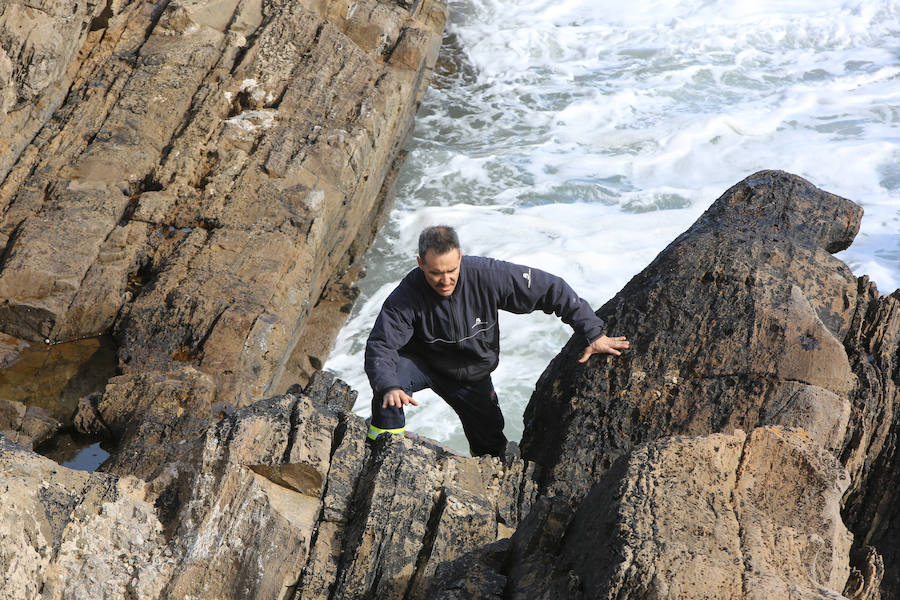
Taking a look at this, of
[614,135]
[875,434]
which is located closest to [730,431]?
[875,434]

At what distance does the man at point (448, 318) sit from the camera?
4.36 metres

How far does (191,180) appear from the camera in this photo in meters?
7.95

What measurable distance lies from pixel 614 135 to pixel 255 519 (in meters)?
12.0

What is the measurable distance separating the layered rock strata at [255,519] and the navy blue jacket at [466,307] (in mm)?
689

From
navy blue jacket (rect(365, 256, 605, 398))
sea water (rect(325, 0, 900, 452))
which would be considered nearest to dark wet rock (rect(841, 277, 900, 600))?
navy blue jacket (rect(365, 256, 605, 398))

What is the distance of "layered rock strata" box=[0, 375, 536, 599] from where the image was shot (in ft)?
10.6

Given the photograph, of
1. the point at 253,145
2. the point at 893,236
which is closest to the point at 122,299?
the point at 253,145

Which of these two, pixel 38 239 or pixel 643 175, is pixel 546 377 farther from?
pixel 643 175

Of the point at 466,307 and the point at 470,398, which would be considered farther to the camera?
the point at 470,398

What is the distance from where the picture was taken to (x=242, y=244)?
7383 millimetres

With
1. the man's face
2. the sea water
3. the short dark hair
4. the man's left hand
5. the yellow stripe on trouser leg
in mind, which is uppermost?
the sea water

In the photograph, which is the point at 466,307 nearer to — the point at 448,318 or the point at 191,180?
the point at 448,318

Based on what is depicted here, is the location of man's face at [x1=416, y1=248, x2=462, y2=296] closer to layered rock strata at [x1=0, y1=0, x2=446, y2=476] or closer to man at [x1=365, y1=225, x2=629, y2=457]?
man at [x1=365, y1=225, x2=629, y2=457]

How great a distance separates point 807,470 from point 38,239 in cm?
643
